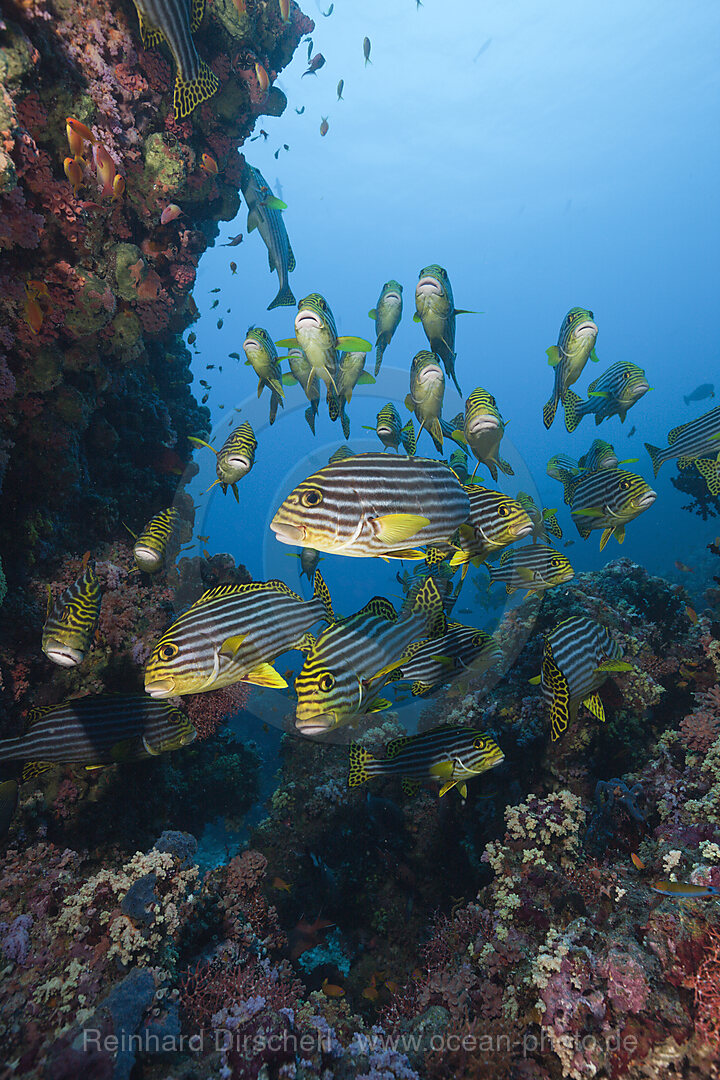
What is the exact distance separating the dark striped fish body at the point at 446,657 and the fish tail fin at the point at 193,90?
7516 mm

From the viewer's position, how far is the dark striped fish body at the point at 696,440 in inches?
230

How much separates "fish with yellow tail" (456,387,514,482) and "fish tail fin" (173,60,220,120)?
18.4 feet

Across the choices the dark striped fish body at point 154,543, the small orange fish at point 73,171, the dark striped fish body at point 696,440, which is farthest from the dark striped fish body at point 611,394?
the small orange fish at point 73,171

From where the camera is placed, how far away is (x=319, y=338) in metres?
4.60

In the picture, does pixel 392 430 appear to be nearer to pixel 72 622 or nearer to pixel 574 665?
pixel 574 665

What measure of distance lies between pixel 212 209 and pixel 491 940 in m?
12.9

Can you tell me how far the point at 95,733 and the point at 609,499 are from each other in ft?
18.8

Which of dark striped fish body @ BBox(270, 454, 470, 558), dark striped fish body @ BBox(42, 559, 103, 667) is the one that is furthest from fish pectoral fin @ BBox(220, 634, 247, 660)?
dark striped fish body @ BBox(42, 559, 103, 667)

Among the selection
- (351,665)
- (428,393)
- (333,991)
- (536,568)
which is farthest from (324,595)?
(333,991)

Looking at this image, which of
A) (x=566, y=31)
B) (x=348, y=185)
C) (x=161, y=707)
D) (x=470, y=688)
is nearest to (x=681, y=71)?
(x=566, y=31)

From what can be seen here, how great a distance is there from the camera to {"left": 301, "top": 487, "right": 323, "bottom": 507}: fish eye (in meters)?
2.54

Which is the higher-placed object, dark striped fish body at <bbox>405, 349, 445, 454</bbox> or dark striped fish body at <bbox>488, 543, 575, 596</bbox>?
dark striped fish body at <bbox>405, 349, 445, 454</bbox>

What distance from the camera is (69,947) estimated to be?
342 cm

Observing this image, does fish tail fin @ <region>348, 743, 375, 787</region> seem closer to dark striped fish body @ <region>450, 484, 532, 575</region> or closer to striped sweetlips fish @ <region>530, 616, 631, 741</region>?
striped sweetlips fish @ <region>530, 616, 631, 741</region>
